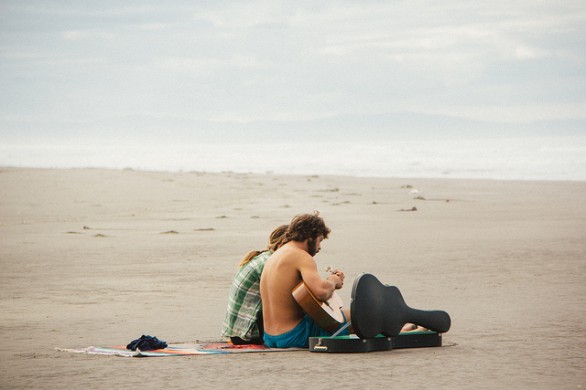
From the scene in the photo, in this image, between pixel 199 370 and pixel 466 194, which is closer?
pixel 199 370

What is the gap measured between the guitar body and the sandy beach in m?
0.20

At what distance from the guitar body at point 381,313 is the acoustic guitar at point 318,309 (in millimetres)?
357

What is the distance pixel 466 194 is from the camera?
2411 centimetres

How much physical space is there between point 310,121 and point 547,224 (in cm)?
11136

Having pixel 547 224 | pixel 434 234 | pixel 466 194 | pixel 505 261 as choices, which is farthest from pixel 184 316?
pixel 466 194

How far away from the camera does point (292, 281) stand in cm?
771

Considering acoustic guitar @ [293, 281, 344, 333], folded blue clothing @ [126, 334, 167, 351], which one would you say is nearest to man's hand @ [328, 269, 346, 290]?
acoustic guitar @ [293, 281, 344, 333]

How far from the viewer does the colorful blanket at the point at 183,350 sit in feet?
24.3

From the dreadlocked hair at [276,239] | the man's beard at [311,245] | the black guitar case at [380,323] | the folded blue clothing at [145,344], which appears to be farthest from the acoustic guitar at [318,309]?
the folded blue clothing at [145,344]

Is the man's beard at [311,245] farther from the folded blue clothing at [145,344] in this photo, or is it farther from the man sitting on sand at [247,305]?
the folded blue clothing at [145,344]

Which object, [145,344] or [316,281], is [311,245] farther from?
[145,344]

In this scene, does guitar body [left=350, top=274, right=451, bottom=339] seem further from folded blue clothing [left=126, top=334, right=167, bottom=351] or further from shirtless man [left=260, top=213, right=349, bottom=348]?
folded blue clothing [left=126, top=334, right=167, bottom=351]

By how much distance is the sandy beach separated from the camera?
666cm

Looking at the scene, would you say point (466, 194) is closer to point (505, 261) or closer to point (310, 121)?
point (505, 261)
